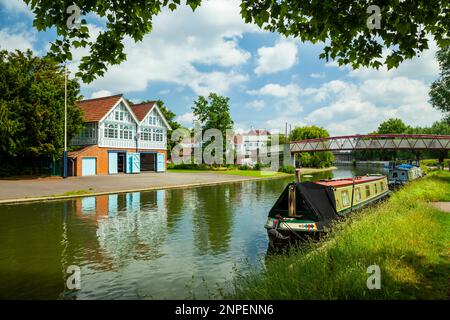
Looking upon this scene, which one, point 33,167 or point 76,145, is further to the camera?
point 76,145

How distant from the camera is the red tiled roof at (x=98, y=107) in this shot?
144 feet

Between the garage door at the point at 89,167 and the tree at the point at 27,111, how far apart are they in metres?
3.86

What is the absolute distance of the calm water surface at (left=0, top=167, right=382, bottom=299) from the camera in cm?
874

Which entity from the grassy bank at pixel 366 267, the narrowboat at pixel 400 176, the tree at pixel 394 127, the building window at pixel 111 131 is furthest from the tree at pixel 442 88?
the tree at pixel 394 127

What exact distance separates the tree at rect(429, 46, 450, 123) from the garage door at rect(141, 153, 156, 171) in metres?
38.3

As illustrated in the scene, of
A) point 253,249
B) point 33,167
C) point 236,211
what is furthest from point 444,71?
point 33,167

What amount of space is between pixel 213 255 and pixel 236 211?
29.6 feet

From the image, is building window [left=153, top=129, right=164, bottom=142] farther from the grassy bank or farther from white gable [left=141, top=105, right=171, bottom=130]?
the grassy bank

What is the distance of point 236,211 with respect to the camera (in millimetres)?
20594

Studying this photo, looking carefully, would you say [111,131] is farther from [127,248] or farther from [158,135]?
[127,248]

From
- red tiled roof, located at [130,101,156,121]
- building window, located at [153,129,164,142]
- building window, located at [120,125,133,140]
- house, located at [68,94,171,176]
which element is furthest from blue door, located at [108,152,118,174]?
building window, located at [153,129,164,142]

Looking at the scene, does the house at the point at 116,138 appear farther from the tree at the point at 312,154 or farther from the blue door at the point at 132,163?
the tree at the point at 312,154

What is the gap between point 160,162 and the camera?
5188 centimetres
